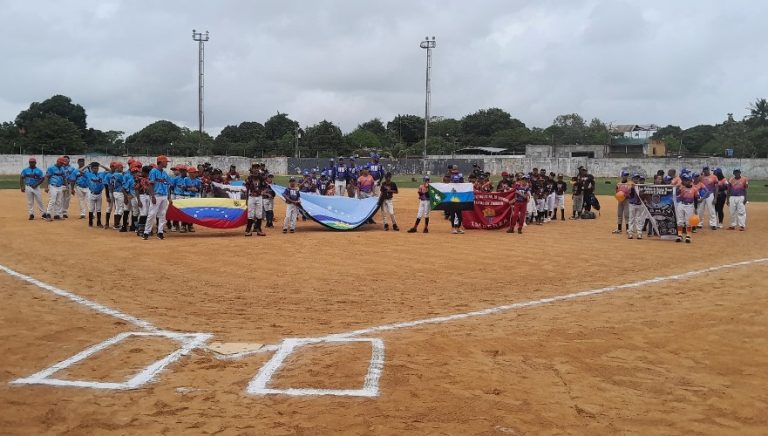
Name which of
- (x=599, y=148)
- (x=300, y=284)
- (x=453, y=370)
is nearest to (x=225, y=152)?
(x=599, y=148)

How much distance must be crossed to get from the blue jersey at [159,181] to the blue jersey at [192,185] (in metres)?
2.92

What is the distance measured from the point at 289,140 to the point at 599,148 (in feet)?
148

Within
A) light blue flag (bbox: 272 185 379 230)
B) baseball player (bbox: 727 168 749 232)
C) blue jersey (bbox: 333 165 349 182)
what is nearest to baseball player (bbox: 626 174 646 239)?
baseball player (bbox: 727 168 749 232)

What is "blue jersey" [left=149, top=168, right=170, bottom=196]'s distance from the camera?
618 inches

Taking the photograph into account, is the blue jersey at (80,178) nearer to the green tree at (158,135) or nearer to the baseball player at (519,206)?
the baseball player at (519,206)

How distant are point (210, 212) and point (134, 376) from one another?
39.8 feet

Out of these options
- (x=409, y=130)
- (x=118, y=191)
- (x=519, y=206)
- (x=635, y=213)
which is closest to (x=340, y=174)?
(x=519, y=206)

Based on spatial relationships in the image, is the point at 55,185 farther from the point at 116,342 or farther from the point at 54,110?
the point at 54,110

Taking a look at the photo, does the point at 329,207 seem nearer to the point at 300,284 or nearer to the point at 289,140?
the point at 300,284

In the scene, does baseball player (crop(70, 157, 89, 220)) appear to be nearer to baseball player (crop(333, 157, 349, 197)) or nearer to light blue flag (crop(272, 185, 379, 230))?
light blue flag (crop(272, 185, 379, 230))

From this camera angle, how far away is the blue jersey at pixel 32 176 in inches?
779

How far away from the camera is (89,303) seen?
858 cm

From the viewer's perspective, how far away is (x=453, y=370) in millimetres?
5867

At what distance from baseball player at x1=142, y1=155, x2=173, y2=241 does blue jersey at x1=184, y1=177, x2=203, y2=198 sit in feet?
8.73
